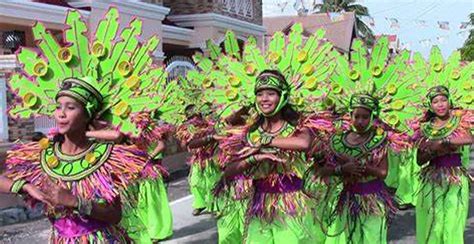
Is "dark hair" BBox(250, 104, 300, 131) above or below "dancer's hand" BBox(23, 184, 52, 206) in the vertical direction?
above

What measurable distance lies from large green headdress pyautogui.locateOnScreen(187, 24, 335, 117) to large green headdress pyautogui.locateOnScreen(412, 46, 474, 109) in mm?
2110

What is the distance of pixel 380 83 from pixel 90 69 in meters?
2.81

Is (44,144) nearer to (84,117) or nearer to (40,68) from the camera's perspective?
(84,117)

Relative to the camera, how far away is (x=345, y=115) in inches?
219

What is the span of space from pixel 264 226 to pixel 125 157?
1.30 m

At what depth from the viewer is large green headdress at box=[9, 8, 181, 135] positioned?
375 cm

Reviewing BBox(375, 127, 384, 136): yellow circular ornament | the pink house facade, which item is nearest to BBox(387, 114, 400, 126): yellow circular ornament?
BBox(375, 127, 384, 136): yellow circular ornament

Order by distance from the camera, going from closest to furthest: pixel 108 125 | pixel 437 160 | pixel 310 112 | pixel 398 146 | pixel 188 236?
pixel 108 125 → pixel 310 112 → pixel 398 146 → pixel 437 160 → pixel 188 236

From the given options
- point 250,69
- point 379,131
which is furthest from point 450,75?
point 250,69

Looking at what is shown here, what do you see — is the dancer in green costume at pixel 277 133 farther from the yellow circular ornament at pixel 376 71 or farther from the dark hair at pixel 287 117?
the yellow circular ornament at pixel 376 71

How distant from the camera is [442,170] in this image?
5.92 m

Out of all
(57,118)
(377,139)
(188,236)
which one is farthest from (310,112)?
(188,236)

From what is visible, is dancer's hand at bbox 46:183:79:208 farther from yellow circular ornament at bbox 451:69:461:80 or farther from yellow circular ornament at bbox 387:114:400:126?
yellow circular ornament at bbox 451:69:461:80

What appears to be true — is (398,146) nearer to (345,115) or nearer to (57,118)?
(345,115)
